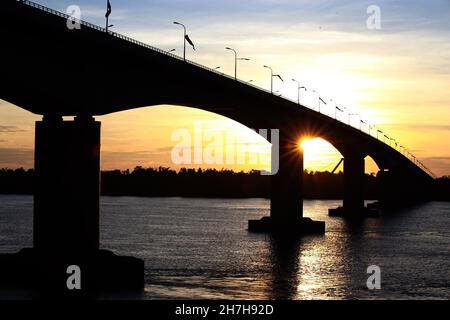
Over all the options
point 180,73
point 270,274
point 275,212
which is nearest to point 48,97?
point 180,73

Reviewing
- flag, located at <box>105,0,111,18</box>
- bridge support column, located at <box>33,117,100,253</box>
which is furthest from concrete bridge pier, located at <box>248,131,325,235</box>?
bridge support column, located at <box>33,117,100,253</box>

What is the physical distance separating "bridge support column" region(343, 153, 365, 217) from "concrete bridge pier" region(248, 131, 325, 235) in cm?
3517

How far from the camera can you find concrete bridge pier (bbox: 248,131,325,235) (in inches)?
3319

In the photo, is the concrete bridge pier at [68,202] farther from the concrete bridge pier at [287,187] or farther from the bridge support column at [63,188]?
the concrete bridge pier at [287,187]

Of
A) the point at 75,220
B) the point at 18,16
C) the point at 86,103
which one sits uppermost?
the point at 18,16

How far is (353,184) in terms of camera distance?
122m

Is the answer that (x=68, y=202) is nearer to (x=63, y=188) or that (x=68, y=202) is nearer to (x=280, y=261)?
(x=63, y=188)

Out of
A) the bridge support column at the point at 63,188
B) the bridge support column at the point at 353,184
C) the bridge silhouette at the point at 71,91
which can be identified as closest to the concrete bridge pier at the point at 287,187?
the bridge silhouette at the point at 71,91

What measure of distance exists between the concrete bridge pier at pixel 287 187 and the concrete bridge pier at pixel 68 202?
142 feet

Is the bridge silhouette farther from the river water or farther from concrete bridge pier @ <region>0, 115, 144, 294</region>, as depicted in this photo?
the river water

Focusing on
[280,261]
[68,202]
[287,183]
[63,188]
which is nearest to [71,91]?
[63,188]

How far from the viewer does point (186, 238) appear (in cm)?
A: 9100

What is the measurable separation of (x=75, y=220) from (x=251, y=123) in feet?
127
